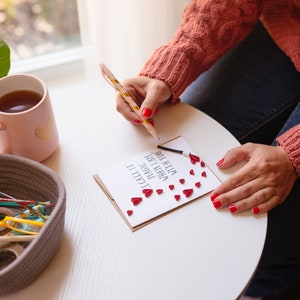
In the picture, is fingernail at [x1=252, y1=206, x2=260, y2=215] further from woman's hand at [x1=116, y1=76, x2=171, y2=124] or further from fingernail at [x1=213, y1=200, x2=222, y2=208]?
woman's hand at [x1=116, y1=76, x2=171, y2=124]

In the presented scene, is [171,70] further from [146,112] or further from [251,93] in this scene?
[251,93]

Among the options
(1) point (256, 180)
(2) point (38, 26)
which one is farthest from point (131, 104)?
(2) point (38, 26)

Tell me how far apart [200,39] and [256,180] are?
0.35 m

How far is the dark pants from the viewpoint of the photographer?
941 millimetres

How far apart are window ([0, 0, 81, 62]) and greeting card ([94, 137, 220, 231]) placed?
867 millimetres

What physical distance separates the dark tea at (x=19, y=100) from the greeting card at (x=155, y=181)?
166 millimetres

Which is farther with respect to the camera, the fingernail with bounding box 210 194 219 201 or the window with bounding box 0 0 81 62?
the window with bounding box 0 0 81 62

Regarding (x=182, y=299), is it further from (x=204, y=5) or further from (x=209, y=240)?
(x=204, y=5)

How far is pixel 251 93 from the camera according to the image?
1.00m

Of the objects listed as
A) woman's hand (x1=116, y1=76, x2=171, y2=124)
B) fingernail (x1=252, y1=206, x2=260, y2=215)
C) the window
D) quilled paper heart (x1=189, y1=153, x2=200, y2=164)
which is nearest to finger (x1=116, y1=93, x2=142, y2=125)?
woman's hand (x1=116, y1=76, x2=171, y2=124)

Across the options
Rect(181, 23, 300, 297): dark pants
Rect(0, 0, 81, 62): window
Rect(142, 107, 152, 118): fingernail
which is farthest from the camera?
Rect(0, 0, 81, 62): window

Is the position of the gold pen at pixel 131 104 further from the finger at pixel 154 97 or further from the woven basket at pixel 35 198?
the woven basket at pixel 35 198

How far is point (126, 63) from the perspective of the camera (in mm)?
1357

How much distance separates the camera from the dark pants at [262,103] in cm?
94
